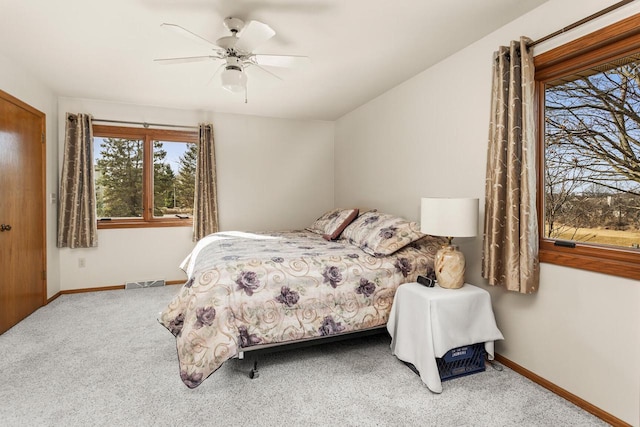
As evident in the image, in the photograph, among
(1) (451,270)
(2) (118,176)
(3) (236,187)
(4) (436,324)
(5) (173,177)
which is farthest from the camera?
(3) (236,187)

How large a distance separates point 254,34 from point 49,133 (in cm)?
316

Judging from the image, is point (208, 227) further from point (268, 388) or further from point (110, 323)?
point (268, 388)

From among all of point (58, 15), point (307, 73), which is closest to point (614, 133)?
point (307, 73)

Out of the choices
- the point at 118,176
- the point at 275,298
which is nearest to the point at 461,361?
the point at 275,298

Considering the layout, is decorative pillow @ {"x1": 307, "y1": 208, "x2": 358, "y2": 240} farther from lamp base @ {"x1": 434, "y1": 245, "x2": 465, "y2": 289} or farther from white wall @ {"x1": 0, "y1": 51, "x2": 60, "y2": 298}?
white wall @ {"x1": 0, "y1": 51, "x2": 60, "y2": 298}

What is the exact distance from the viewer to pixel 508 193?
Result: 2094 millimetres

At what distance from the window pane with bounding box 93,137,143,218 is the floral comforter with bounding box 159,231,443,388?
7.56ft

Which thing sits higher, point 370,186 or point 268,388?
point 370,186

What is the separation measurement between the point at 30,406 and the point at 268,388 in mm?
1312

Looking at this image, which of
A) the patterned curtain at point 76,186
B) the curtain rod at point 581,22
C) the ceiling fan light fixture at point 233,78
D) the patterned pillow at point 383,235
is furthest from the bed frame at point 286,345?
the patterned curtain at point 76,186

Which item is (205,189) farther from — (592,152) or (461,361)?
(592,152)

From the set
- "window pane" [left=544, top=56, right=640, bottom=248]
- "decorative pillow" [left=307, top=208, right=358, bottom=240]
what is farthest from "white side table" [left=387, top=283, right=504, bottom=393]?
"decorative pillow" [left=307, top=208, right=358, bottom=240]

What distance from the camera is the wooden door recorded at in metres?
2.86

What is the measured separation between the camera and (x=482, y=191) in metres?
2.49
